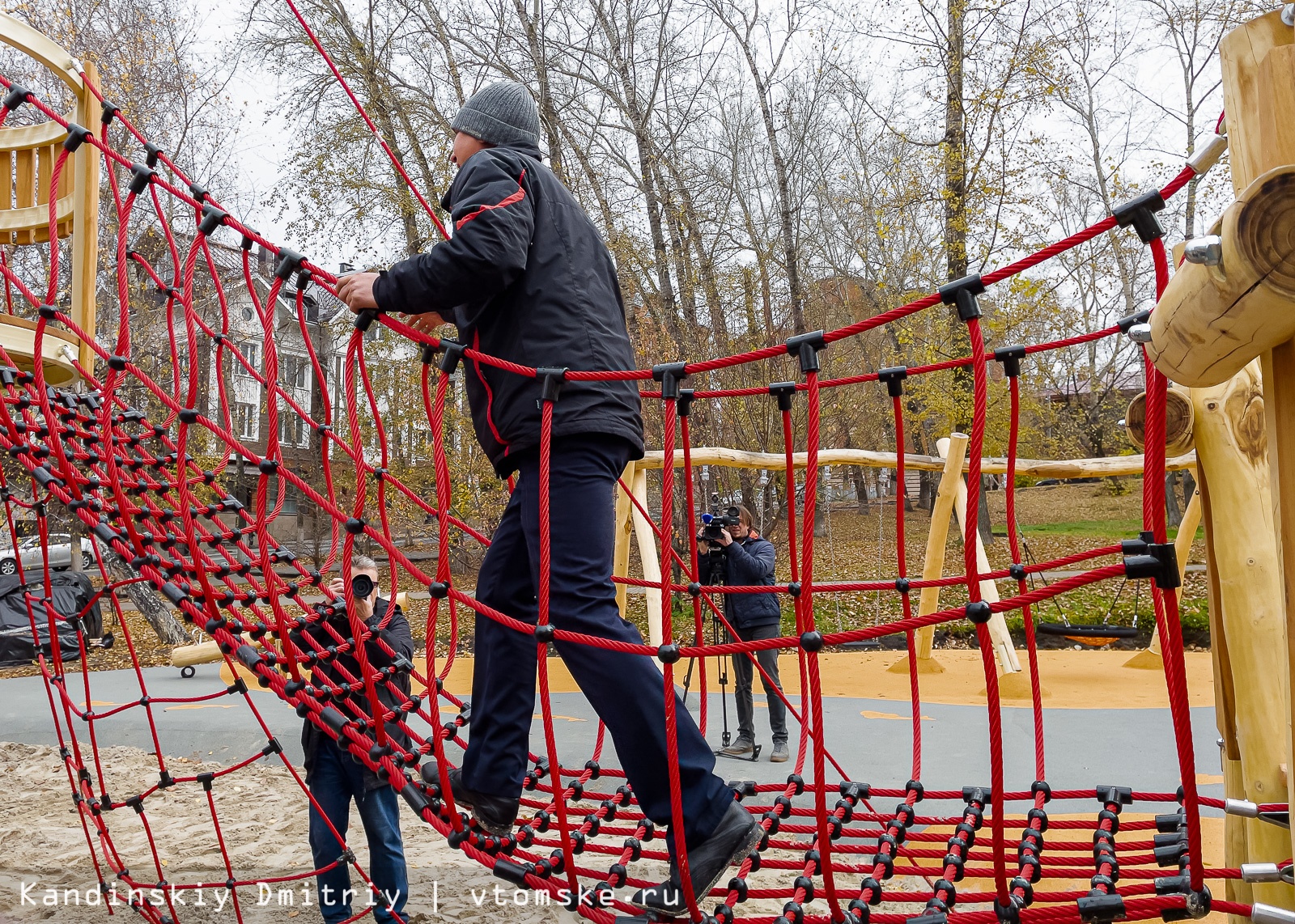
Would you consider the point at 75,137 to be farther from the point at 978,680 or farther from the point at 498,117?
the point at 978,680

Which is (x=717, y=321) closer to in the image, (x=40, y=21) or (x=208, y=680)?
(x=208, y=680)

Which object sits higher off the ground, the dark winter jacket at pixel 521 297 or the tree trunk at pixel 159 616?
the dark winter jacket at pixel 521 297

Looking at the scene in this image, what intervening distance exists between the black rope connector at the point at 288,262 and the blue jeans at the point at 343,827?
151cm

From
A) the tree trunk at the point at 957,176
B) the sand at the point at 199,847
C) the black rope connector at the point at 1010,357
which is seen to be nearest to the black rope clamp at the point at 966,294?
the black rope connector at the point at 1010,357

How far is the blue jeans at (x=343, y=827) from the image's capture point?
115 inches

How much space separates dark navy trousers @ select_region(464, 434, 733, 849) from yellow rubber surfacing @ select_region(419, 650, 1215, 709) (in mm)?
3374

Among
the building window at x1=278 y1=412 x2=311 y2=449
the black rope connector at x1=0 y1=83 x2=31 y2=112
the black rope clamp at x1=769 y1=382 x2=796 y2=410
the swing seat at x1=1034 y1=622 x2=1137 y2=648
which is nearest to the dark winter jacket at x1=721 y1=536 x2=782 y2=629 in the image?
the black rope clamp at x1=769 y1=382 x2=796 y2=410

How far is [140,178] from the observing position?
2.21 m

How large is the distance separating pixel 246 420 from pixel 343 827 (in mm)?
21028

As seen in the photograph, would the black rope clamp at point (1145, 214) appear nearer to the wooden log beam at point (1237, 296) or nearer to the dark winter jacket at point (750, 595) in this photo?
the wooden log beam at point (1237, 296)

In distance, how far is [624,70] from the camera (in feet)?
37.1

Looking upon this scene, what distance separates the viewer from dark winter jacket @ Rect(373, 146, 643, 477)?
1.68 meters

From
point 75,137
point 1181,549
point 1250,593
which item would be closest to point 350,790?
point 75,137

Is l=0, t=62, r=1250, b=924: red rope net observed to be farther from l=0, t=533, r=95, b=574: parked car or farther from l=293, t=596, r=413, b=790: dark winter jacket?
l=0, t=533, r=95, b=574: parked car
